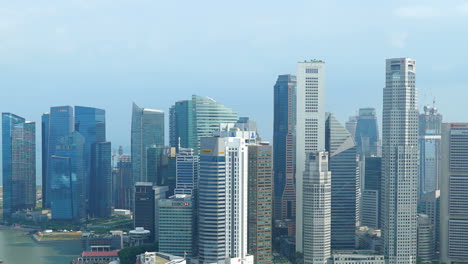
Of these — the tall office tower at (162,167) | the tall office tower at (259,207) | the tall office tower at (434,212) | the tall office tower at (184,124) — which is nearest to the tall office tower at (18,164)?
the tall office tower at (162,167)

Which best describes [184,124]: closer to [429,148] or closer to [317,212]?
[429,148]

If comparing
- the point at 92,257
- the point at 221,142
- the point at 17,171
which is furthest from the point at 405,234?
the point at 17,171

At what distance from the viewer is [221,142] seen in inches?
980

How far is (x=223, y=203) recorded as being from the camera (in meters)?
24.8

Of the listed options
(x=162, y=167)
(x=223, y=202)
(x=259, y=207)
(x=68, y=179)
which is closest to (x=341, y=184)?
(x=259, y=207)

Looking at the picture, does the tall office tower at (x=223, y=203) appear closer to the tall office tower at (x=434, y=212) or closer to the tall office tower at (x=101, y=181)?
the tall office tower at (x=434, y=212)

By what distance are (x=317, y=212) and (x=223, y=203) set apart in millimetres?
4204

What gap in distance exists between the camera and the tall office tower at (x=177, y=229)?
27.2 meters

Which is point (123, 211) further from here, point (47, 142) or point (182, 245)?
point (182, 245)

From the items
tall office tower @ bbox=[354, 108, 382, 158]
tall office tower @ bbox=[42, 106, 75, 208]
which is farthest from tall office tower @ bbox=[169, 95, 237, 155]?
tall office tower @ bbox=[354, 108, 382, 158]

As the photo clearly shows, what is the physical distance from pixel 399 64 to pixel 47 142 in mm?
31013

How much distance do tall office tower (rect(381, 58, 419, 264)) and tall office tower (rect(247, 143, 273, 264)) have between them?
5215mm

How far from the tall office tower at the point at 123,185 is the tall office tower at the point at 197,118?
9928mm

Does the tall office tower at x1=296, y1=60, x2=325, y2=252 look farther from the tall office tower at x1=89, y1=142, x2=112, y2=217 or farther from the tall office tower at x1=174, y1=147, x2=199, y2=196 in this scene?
the tall office tower at x1=89, y1=142, x2=112, y2=217
